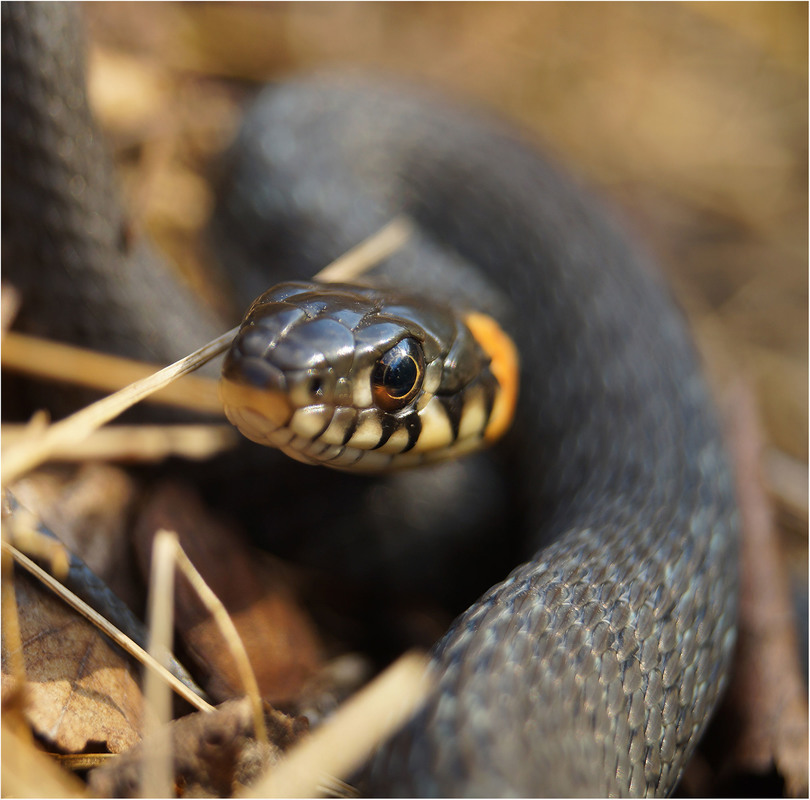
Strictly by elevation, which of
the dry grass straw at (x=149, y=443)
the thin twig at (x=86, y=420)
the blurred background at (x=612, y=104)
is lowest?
the dry grass straw at (x=149, y=443)

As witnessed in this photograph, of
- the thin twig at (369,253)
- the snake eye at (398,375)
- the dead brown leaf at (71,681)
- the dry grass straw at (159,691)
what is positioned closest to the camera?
the dry grass straw at (159,691)

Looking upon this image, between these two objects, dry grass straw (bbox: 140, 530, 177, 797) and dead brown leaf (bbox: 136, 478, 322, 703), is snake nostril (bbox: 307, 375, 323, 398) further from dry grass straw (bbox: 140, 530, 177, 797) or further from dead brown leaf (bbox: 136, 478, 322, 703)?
dead brown leaf (bbox: 136, 478, 322, 703)

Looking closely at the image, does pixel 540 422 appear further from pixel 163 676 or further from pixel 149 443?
pixel 163 676

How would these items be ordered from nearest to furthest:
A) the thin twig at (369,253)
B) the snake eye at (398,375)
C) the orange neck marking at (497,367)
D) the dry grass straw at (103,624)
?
the dry grass straw at (103,624)
the snake eye at (398,375)
the orange neck marking at (497,367)
the thin twig at (369,253)

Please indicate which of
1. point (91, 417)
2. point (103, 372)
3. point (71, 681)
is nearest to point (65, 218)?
point (103, 372)

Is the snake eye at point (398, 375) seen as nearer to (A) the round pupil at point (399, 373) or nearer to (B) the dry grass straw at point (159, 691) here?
(A) the round pupil at point (399, 373)

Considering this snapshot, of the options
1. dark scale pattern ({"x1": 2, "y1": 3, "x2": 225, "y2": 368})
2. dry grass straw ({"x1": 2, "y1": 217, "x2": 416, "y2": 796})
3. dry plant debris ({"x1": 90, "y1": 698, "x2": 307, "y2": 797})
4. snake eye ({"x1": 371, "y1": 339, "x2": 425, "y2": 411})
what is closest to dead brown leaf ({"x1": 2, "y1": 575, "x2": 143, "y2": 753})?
dry grass straw ({"x1": 2, "y1": 217, "x2": 416, "y2": 796})

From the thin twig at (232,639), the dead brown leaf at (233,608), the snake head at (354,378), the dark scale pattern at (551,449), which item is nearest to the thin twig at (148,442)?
the dead brown leaf at (233,608)
